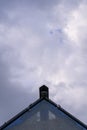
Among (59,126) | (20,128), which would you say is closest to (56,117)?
(59,126)

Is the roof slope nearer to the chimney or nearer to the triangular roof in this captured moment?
the triangular roof

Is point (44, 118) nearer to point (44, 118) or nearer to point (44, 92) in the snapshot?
point (44, 118)

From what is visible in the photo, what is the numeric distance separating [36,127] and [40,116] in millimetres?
649

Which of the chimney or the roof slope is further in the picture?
the chimney

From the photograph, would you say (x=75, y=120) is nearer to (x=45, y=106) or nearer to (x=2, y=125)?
(x=45, y=106)

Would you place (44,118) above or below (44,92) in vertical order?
below

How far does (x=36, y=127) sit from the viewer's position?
2016 centimetres

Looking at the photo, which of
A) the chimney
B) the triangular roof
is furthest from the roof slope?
the chimney

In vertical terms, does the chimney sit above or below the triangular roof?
above

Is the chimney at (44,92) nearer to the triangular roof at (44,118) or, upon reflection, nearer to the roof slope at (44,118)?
the triangular roof at (44,118)

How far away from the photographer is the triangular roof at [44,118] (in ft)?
65.7

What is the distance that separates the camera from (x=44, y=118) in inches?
808

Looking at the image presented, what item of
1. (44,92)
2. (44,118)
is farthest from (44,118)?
(44,92)

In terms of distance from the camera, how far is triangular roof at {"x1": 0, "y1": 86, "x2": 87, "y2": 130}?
65.7 feet
